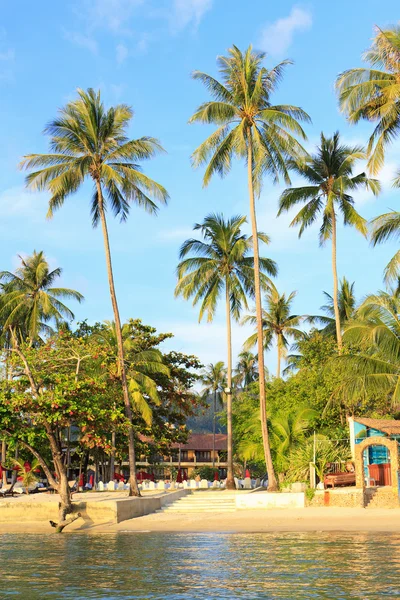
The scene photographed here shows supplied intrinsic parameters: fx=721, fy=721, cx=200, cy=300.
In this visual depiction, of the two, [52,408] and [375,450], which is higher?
[52,408]

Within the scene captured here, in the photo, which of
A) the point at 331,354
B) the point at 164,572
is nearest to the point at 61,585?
the point at 164,572

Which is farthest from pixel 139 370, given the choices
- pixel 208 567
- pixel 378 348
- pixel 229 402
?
pixel 208 567

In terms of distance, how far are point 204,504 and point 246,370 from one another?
142 ft

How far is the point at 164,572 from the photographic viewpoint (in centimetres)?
1248

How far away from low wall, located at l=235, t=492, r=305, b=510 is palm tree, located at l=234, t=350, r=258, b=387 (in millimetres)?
42181

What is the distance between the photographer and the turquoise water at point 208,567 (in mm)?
10305

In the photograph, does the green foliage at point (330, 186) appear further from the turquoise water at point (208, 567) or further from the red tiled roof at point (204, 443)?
→ the red tiled roof at point (204, 443)

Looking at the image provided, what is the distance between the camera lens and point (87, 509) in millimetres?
23688

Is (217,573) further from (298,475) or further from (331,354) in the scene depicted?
(331,354)

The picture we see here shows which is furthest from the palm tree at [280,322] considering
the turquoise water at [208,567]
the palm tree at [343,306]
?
the turquoise water at [208,567]

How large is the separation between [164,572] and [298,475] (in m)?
16.0

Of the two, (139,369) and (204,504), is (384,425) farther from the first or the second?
(139,369)

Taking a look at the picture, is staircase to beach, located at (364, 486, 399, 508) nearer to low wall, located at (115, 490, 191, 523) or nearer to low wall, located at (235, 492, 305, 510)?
low wall, located at (235, 492, 305, 510)

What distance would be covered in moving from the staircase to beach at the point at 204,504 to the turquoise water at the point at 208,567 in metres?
Answer: 8.49
